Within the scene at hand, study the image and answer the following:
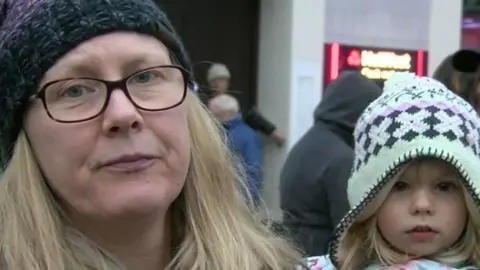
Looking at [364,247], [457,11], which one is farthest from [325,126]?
[457,11]

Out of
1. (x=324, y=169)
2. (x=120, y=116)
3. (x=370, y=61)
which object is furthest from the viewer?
(x=370, y=61)

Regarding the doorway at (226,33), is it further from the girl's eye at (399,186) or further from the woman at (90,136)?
the woman at (90,136)

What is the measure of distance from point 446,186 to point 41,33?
1104mm

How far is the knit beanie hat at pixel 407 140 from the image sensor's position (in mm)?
2145

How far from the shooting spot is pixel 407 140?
2.17 metres

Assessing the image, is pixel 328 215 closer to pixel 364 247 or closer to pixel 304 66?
pixel 364 247

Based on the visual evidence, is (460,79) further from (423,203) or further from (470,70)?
(423,203)

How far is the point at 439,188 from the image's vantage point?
86.4 inches

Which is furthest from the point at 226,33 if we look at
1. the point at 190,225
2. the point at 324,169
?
the point at 190,225

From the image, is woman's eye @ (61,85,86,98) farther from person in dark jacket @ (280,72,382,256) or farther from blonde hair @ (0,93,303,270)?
person in dark jacket @ (280,72,382,256)

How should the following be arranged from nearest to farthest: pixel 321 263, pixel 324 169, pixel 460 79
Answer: pixel 321 263 → pixel 460 79 → pixel 324 169

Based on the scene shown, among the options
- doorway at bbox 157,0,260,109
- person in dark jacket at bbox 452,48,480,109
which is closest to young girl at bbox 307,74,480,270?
person in dark jacket at bbox 452,48,480,109

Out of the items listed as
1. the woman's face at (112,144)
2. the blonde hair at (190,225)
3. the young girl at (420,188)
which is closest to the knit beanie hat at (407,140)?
the young girl at (420,188)

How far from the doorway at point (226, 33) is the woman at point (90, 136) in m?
7.11
